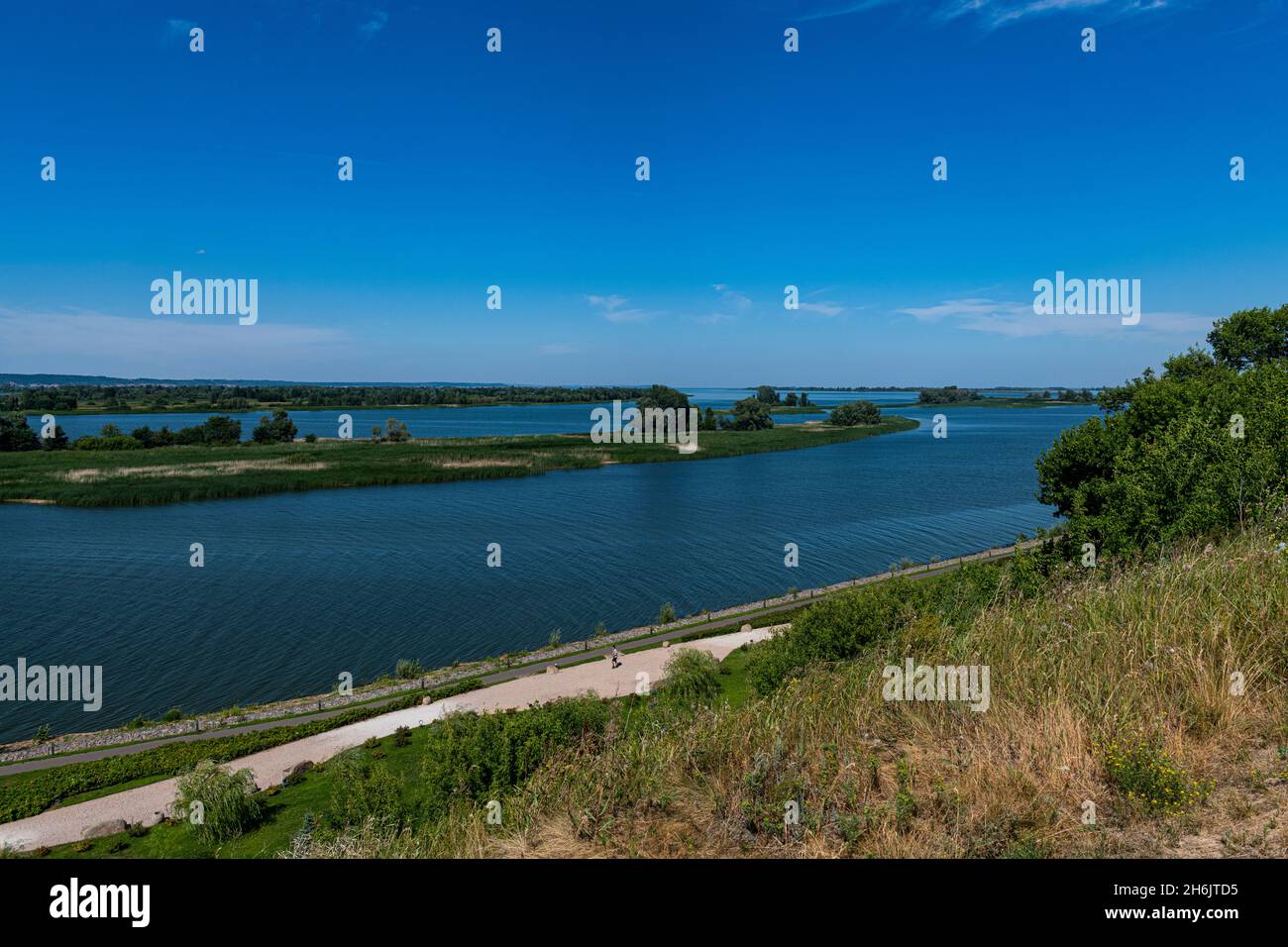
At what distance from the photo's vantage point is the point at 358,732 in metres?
24.2

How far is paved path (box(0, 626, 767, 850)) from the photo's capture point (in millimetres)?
18469

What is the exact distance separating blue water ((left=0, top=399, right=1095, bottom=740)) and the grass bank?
3.90 metres

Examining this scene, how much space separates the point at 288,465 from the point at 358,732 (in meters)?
77.3

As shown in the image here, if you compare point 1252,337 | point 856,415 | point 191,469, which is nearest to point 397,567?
point 191,469

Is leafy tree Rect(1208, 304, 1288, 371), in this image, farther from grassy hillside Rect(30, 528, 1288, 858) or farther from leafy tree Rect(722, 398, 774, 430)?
leafy tree Rect(722, 398, 774, 430)

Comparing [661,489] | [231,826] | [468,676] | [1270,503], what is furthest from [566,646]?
[661,489]

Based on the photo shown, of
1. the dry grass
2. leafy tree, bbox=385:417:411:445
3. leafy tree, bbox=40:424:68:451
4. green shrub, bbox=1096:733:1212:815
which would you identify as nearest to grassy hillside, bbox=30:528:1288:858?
green shrub, bbox=1096:733:1212:815

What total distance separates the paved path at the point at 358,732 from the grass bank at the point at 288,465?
5981 cm

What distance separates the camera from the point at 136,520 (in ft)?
197
